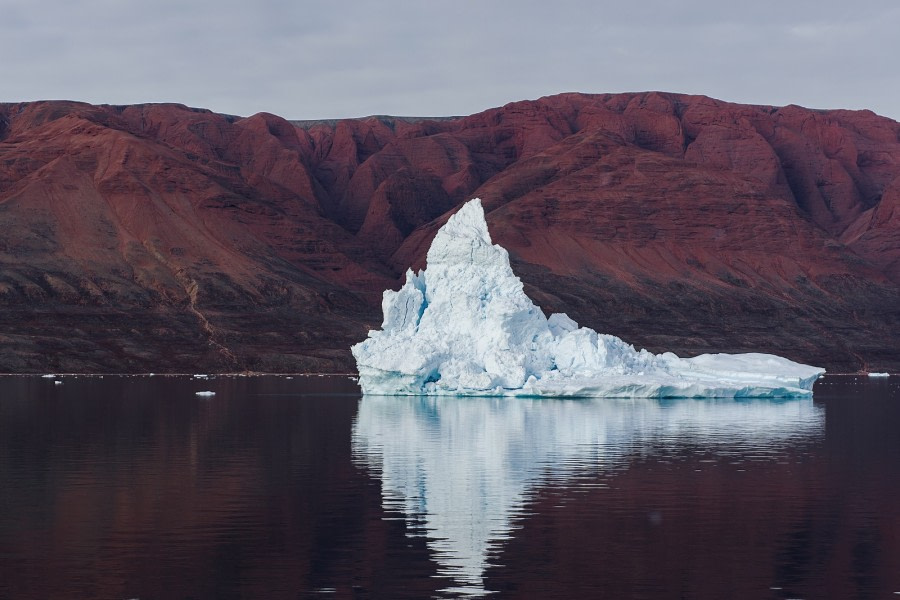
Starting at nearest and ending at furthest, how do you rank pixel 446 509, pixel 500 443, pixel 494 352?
pixel 446 509 → pixel 500 443 → pixel 494 352

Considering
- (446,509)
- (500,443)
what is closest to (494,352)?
(500,443)

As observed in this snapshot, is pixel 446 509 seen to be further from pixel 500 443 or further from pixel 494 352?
pixel 494 352

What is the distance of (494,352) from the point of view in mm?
101938

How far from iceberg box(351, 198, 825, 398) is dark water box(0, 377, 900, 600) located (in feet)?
73.5

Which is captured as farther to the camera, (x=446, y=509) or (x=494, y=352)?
(x=494, y=352)

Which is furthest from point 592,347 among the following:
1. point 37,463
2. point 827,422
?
point 37,463

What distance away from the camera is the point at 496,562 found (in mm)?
32594

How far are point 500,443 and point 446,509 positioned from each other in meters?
23.3

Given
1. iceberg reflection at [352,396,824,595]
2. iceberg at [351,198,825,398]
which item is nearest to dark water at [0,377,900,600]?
iceberg reflection at [352,396,824,595]

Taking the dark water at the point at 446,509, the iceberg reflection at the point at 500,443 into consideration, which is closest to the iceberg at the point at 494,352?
the iceberg reflection at the point at 500,443

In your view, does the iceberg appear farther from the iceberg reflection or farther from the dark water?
the dark water

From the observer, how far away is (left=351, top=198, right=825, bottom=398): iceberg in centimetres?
10238

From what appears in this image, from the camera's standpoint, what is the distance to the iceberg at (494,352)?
102m

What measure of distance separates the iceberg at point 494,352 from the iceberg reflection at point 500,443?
5.04ft
